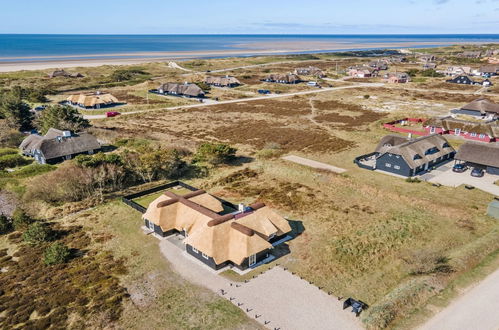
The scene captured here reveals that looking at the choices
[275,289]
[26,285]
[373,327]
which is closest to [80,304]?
[26,285]

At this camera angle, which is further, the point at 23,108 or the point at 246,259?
the point at 23,108

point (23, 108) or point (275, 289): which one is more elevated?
point (23, 108)

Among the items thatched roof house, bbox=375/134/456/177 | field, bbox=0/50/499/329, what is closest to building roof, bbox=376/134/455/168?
thatched roof house, bbox=375/134/456/177

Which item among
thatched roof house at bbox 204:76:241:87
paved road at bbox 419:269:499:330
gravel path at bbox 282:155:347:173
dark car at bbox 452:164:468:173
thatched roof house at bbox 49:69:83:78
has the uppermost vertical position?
thatched roof house at bbox 49:69:83:78

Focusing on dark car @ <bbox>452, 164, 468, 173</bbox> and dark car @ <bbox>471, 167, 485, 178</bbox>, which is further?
dark car @ <bbox>452, 164, 468, 173</bbox>

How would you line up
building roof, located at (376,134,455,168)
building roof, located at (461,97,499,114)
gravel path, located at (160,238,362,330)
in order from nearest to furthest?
gravel path, located at (160,238,362,330), building roof, located at (376,134,455,168), building roof, located at (461,97,499,114)

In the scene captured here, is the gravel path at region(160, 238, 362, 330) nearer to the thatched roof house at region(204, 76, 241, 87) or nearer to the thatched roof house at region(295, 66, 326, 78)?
the thatched roof house at region(204, 76, 241, 87)

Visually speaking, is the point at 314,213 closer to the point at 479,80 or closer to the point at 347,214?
the point at 347,214
